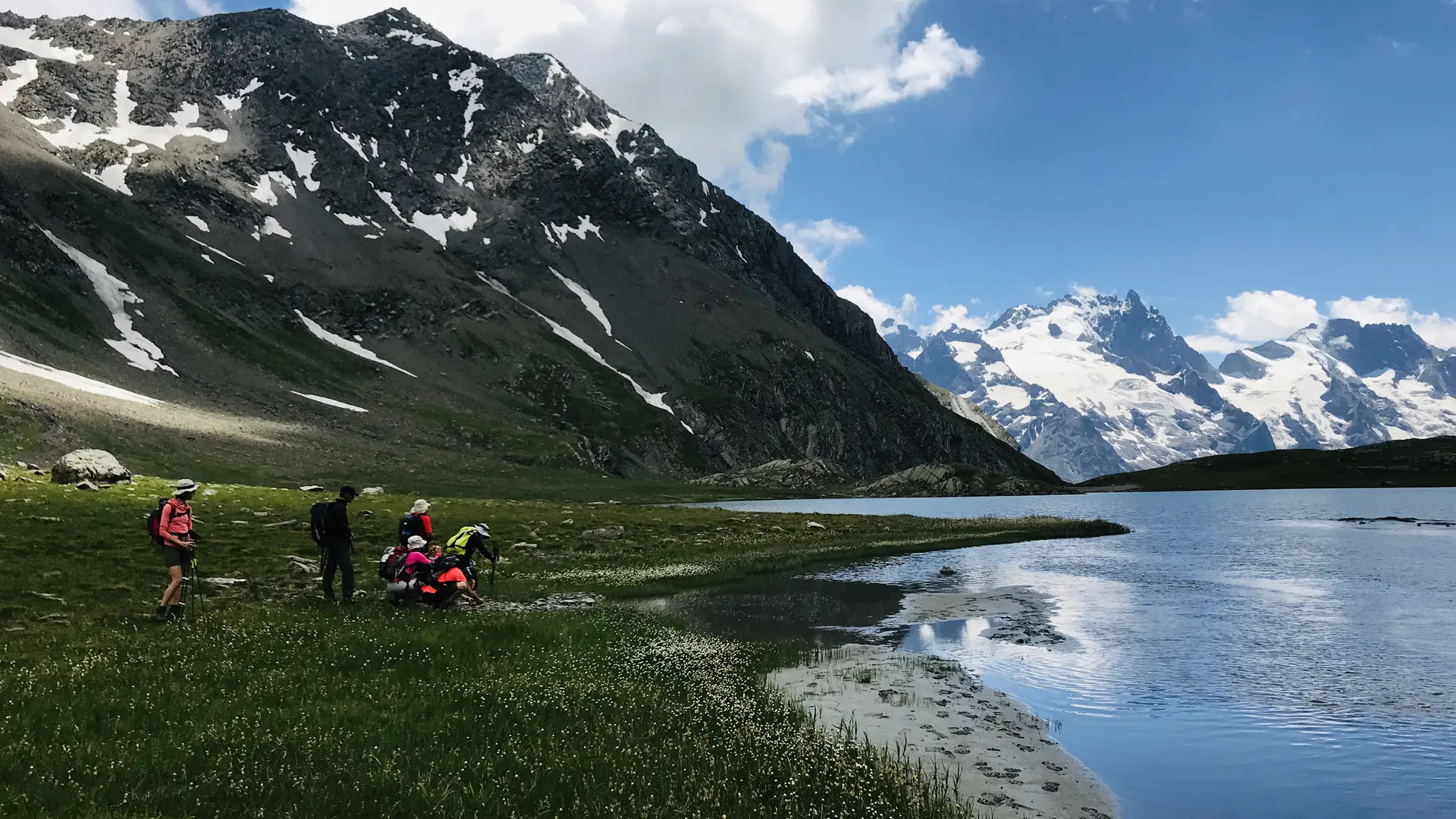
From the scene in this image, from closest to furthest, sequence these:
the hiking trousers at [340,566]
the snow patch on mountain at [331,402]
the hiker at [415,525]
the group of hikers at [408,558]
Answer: the group of hikers at [408,558] < the hiking trousers at [340,566] < the hiker at [415,525] < the snow patch on mountain at [331,402]

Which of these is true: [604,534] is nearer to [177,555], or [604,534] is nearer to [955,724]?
[177,555]

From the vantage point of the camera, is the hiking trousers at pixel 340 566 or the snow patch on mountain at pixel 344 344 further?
the snow patch on mountain at pixel 344 344

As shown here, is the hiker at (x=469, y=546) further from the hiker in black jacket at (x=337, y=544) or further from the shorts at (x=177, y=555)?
the shorts at (x=177, y=555)

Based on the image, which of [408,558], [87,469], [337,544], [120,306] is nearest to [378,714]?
[408,558]

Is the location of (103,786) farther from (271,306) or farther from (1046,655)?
(271,306)

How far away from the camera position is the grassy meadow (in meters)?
10.1

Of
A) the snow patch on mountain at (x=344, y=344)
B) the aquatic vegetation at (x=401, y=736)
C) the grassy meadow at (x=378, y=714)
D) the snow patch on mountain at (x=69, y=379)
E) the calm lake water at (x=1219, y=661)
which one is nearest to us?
the aquatic vegetation at (x=401, y=736)

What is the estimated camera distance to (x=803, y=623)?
29312 millimetres

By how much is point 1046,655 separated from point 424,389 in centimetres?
17852

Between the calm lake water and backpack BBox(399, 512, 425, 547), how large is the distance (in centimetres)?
1035

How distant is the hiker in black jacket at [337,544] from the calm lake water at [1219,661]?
12.1 m

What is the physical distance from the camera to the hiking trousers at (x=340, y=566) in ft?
87.6

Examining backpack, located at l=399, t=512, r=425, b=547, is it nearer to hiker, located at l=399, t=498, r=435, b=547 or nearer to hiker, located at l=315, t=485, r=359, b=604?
hiker, located at l=399, t=498, r=435, b=547

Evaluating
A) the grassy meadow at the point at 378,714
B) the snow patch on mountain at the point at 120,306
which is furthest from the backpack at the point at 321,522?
the snow patch on mountain at the point at 120,306
